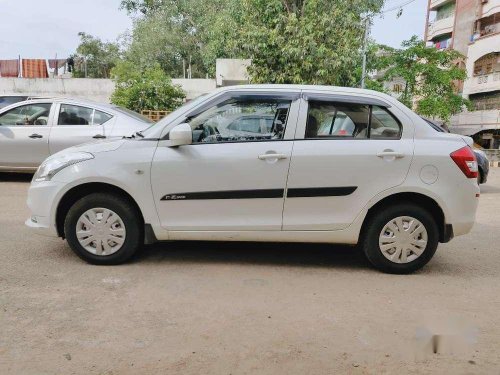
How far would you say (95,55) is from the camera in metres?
37.2

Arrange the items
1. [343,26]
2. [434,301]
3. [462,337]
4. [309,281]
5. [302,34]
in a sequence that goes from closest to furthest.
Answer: [462,337]
[434,301]
[309,281]
[302,34]
[343,26]

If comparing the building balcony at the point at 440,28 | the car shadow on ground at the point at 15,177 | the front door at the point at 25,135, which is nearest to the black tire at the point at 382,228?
the front door at the point at 25,135

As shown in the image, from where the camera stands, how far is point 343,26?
14766 millimetres

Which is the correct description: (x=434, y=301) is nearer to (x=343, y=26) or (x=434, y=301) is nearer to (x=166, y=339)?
(x=166, y=339)

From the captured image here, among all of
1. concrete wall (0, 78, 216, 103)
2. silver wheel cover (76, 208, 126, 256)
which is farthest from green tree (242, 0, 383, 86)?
concrete wall (0, 78, 216, 103)

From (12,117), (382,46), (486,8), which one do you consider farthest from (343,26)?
(486,8)

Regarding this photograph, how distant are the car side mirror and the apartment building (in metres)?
30.4

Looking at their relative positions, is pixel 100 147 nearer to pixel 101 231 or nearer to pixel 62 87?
pixel 101 231

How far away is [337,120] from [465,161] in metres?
1.19

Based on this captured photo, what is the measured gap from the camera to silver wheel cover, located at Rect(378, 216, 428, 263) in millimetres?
4008

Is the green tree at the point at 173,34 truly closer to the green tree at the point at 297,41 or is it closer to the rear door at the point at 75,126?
the green tree at the point at 297,41

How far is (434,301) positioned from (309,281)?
1021 millimetres

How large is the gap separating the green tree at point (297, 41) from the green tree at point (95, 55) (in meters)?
24.6

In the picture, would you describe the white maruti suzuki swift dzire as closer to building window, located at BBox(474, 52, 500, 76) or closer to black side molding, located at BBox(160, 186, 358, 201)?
black side molding, located at BBox(160, 186, 358, 201)
